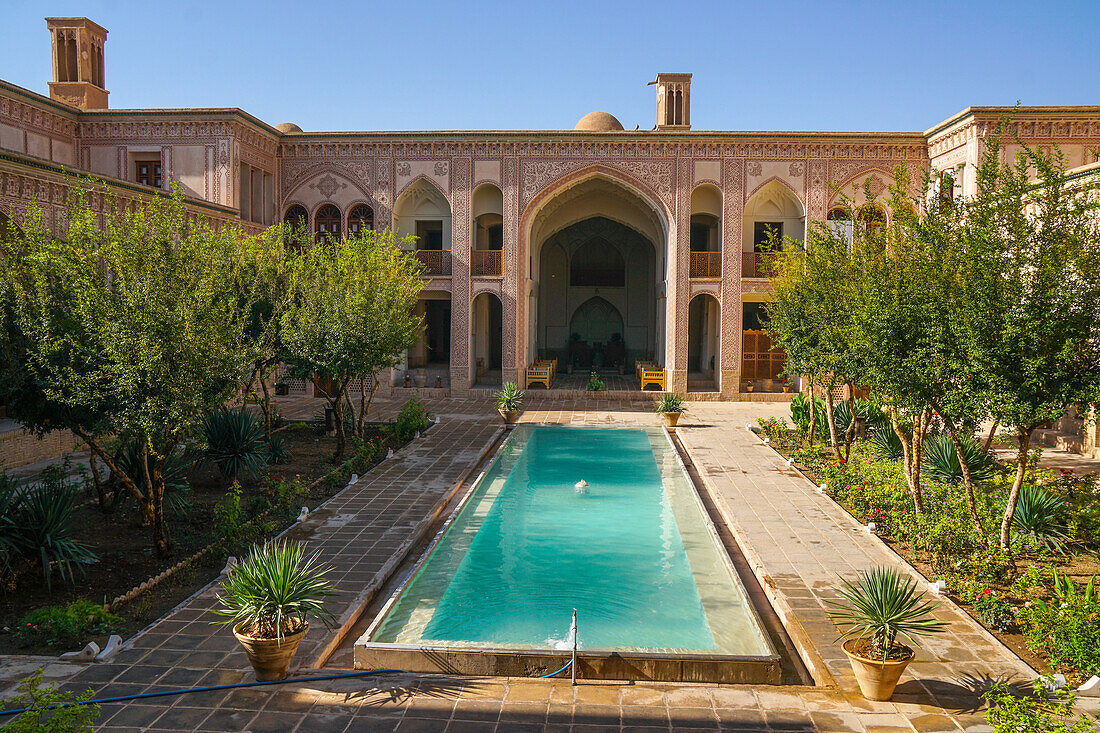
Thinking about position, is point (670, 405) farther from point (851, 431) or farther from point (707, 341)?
point (707, 341)

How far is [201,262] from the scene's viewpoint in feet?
25.1

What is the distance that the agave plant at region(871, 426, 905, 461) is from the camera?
10766mm

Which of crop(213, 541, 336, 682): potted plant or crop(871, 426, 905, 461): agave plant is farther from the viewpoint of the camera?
crop(871, 426, 905, 461): agave plant

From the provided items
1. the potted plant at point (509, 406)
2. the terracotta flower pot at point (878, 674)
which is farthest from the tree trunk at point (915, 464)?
the potted plant at point (509, 406)

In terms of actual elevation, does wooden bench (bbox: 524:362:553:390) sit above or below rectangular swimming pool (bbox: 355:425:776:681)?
above

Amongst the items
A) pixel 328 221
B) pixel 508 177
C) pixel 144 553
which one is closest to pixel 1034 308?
pixel 144 553

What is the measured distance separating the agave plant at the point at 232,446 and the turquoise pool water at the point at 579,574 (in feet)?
9.72

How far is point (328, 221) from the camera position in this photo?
68.1ft

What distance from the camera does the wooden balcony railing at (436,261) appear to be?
2047 centimetres

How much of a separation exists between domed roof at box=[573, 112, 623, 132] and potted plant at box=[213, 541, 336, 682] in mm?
21195

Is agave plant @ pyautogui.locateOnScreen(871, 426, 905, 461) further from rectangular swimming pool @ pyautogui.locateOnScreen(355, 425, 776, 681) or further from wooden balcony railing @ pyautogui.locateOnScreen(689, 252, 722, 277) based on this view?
wooden balcony railing @ pyautogui.locateOnScreen(689, 252, 722, 277)

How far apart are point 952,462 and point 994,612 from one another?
4.05 meters

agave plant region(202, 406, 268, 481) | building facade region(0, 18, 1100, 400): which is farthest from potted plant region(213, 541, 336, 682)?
building facade region(0, 18, 1100, 400)

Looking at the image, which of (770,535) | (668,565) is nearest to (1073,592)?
(770,535)
